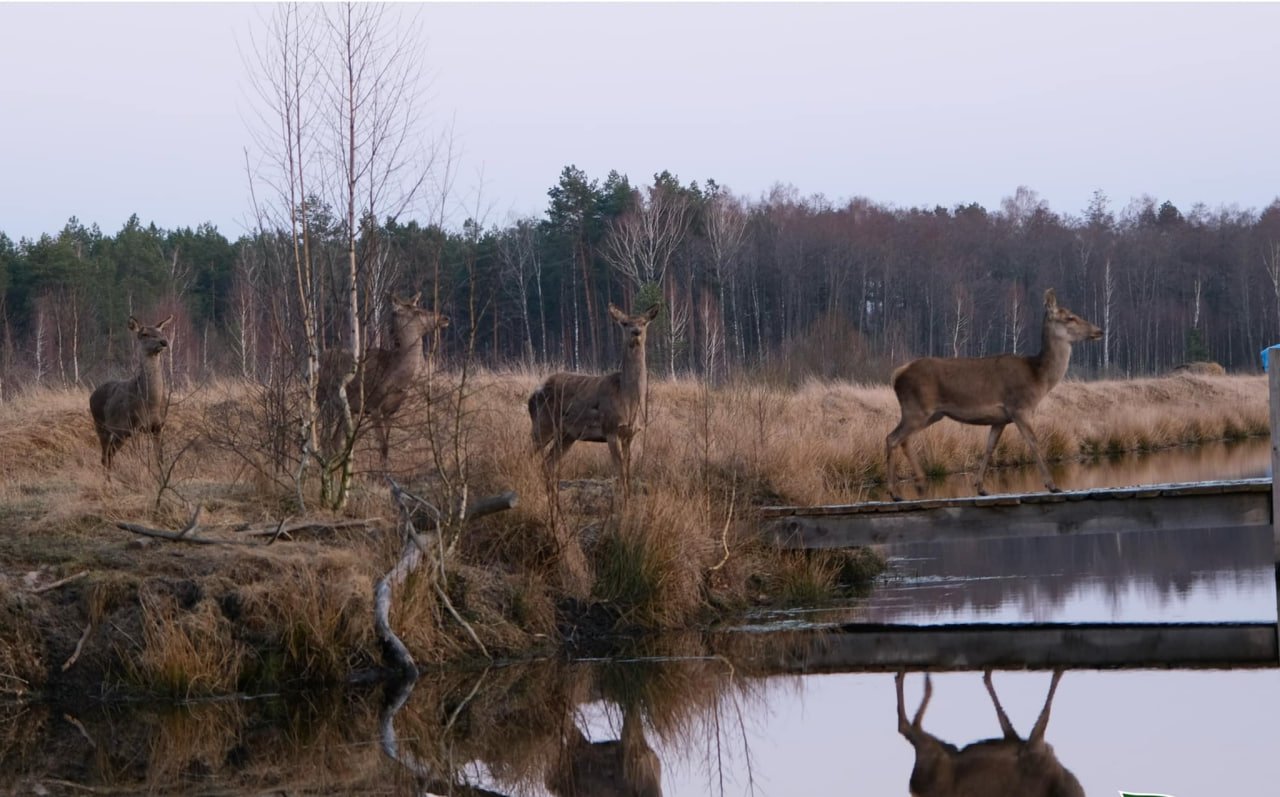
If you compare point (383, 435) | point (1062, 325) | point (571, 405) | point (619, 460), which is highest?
point (1062, 325)

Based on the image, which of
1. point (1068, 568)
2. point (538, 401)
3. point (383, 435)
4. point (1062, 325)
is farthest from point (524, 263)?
point (383, 435)

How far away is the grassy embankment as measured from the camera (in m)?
10.2

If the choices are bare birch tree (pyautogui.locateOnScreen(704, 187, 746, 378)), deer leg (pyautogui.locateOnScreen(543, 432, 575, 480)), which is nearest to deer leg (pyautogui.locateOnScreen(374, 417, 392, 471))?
deer leg (pyautogui.locateOnScreen(543, 432, 575, 480))

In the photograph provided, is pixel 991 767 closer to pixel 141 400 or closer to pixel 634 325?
pixel 634 325

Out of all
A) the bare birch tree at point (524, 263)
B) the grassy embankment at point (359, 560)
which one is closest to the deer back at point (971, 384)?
the grassy embankment at point (359, 560)

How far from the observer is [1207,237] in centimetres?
8288

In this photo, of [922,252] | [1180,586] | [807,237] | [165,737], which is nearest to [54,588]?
[165,737]

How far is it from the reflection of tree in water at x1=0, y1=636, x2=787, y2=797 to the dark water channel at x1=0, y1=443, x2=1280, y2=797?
2 centimetres

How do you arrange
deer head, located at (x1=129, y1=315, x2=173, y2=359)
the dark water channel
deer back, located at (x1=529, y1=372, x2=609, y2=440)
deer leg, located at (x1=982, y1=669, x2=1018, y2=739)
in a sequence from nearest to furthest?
1. the dark water channel
2. deer leg, located at (x1=982, y1=669, x2=1018, y2=739)
3. deer back, located at (x1=529, y1=372, x2=609, y2=440)
4. deer head, located at (x1=129, y1=315, x2=173, y2=359)

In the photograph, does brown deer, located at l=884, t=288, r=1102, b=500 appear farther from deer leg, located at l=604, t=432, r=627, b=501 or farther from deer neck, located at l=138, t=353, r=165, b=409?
deer neck, located at l=138, t=353, r=165, b=409

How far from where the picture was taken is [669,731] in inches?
365

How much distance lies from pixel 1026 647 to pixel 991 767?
11.0ft

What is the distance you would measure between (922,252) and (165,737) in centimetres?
6713

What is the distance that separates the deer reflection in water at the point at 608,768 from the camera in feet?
26.6
